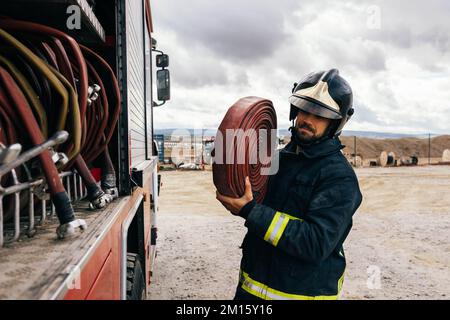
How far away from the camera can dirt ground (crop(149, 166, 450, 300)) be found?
5027 millimetres

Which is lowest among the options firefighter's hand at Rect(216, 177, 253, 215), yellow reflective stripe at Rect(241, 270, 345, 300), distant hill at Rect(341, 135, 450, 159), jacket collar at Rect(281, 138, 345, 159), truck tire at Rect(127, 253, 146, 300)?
distant hill at Rect(341, 135, 450, 159)

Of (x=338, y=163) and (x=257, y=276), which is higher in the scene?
(x=338, y=163)

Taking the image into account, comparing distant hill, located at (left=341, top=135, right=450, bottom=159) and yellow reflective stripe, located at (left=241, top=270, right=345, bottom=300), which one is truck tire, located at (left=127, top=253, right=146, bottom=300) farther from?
distant hill, located at (left=341, top=135, right=450, bottom=159)

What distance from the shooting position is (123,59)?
2666 mm

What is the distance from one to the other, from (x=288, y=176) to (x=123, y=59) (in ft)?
4.39

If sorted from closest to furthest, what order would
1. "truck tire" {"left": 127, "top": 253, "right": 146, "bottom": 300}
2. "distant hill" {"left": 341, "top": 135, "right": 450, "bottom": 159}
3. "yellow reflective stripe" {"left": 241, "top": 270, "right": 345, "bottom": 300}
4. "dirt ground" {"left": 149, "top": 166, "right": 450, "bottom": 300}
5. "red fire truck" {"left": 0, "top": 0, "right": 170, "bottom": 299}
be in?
"red fire truck" {"left": 0, "top": 0, "right": 170, "bottom": 299}, "yellow reflective stripe" {"left": 241, "top": 270, "right": 345, "bottom": 300}, "truck tire" {"left": 127, "top": 253, "right": 146, "bottom": 300}, "dirt ground" {"left": 149, "top": 166, "right": 450, "bottom": 300}, "distant hill" {"left": 341, "top": 135, "right": 450, "bottom": 159}

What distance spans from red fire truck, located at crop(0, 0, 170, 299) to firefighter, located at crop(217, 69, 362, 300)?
72cm

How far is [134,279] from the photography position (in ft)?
8.89

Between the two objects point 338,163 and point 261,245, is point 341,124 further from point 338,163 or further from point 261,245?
point 261,245

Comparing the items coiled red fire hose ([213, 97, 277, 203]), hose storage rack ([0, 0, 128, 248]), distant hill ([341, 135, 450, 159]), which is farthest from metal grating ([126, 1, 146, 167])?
distant hill ([341, 135, 450, 159])

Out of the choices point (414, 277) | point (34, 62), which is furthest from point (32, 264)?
point (414, 277)

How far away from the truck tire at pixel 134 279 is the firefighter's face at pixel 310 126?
4.77 ft

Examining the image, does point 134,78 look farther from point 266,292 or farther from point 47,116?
point 266,292

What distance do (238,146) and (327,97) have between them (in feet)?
1.98
